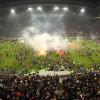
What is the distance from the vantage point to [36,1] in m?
54.5

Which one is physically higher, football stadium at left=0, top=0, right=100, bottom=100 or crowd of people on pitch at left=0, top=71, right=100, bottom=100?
football stadium at left=0, top=0, right=100, bottom=100

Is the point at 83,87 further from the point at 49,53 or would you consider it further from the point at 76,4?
the point at 76,4

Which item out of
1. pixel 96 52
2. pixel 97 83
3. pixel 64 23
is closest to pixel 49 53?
pixel 96 52

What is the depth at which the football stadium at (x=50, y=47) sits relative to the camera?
14.6 metres

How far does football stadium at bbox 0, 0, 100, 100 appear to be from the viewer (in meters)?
14.6

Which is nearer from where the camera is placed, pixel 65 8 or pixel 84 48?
pixel 84 48

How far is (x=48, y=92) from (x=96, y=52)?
29.0 metres

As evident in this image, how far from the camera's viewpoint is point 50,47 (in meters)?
43.0

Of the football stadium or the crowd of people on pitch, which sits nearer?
the crowd of people on pitch

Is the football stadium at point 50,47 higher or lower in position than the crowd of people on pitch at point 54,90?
higher

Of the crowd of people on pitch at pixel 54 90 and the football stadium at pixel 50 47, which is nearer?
the crowd of people on pitch at pixel 54 90

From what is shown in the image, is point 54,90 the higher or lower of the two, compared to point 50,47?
lower

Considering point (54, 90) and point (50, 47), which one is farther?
point (50, 47)

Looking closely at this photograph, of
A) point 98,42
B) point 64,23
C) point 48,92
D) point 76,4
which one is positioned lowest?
point 48,92
